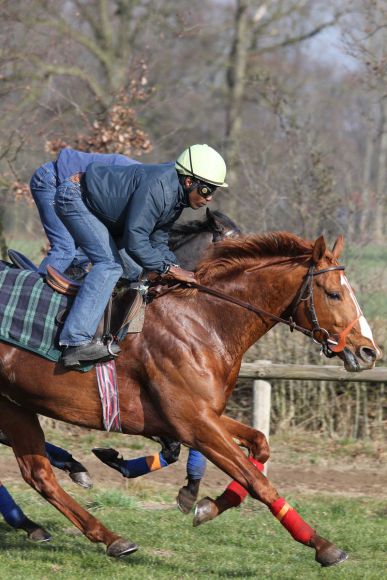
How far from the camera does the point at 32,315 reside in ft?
17.5

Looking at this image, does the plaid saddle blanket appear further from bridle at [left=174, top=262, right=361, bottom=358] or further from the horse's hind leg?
bridle at [left=174, top=262, right=361, bottom=358]

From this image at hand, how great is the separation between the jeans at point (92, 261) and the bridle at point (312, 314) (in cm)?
50

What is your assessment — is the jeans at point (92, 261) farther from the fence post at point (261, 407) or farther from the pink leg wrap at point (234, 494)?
the fence post at point (261, 407)

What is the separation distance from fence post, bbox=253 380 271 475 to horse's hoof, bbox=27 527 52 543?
9.10 ft

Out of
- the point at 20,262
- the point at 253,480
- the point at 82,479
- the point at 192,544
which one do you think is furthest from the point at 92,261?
the point at 192,544

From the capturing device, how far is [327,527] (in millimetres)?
6379

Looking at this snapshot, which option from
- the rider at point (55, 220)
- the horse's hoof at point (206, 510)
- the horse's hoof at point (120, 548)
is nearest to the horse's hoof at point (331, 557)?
the horse's hoof at point (206, 510)

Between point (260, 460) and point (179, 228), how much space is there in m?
2.12

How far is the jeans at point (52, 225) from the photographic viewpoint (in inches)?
236

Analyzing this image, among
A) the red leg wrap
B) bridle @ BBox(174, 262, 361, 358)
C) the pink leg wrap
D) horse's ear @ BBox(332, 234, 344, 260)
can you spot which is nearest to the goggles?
bridle @ BBox(174, 262, 361, 358)

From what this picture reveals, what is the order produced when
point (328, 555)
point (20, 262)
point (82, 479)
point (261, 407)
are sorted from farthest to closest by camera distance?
1. point (261, 407)
2. point (82, 479)
3. point (20, 262)
4. point (328, 555)

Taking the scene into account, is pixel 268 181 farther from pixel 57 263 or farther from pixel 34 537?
pixel 34 537

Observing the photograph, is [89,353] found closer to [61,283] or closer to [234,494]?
[61,283]

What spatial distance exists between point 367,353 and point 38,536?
242cm
